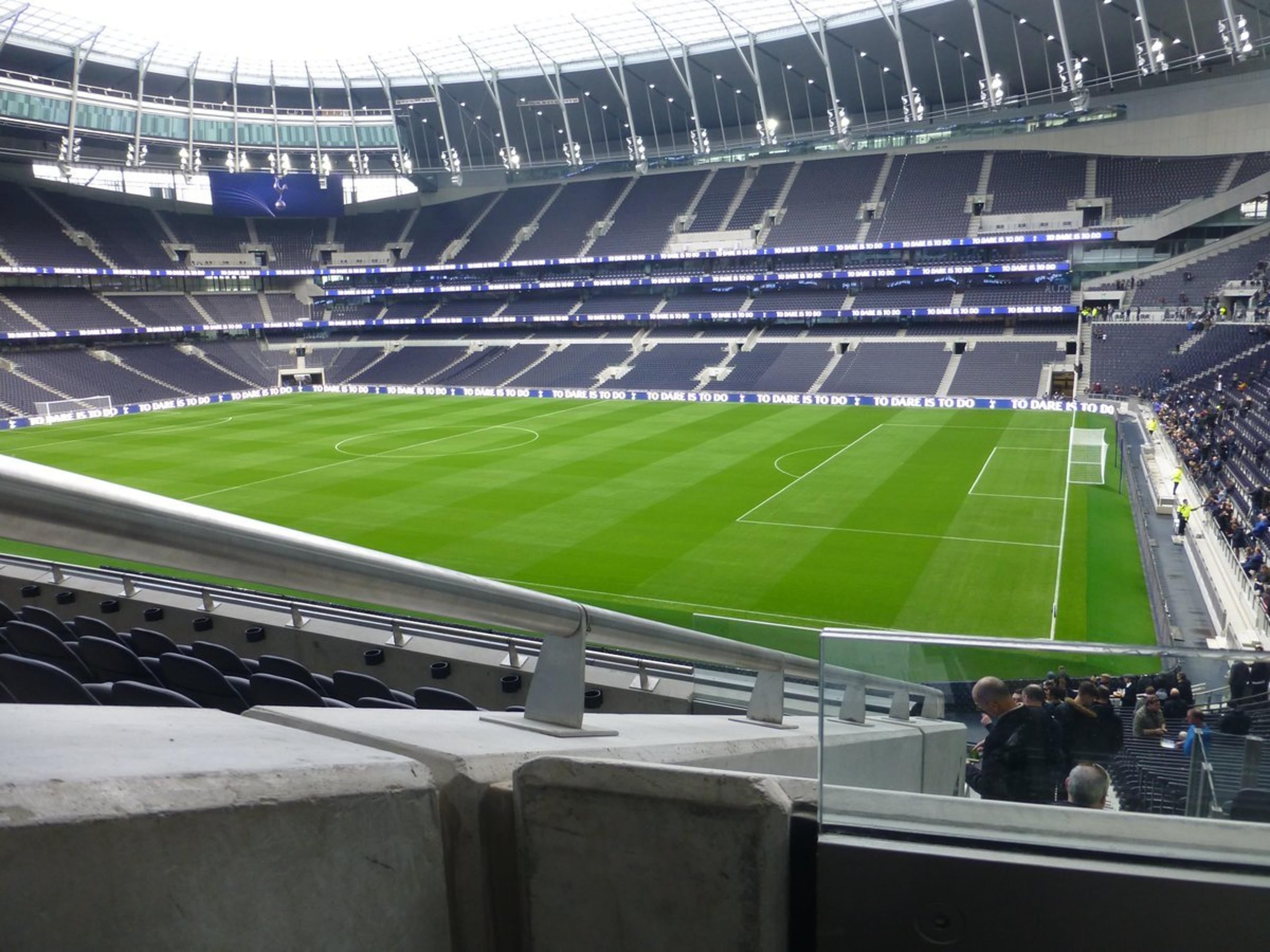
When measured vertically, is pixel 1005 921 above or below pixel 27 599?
above

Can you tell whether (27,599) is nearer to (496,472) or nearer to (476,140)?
(496,472)

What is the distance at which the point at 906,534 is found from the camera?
79.6 ft

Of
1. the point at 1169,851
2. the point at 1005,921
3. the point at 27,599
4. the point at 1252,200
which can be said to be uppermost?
the point at 1252,200

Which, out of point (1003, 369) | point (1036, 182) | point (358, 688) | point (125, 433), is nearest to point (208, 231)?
point (125, 433)

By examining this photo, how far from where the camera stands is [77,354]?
62.5m

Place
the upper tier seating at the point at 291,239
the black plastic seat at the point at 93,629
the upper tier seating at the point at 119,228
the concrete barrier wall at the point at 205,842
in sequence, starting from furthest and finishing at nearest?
the upper tier seating at the point at 291,239, the upper tier seating at the point at 119,228, the black plastic seat at the point at 93,629, the concrete barrier wall at the point at 205,842

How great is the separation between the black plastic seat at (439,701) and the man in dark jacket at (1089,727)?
11.8ft

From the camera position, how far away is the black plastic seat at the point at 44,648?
521 centimetres

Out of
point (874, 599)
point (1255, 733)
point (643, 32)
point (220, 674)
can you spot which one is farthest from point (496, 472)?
point (643, 32)

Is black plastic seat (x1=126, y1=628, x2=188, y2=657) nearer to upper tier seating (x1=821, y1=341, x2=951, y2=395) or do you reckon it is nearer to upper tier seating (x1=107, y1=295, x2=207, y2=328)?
upper tier seating (x1=821, y1=341, x2=951, y2=395)

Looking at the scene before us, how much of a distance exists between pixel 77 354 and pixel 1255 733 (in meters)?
72.5

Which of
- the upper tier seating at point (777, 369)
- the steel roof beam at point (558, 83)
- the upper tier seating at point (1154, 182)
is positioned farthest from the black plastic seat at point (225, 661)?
the upper tier seating at point (1154, 182)

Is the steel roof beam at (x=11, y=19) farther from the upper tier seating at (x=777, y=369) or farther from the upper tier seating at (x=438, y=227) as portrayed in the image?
the upper tier seating at (x=777, y=369)

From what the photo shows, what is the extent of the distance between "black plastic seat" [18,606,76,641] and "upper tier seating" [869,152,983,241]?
6350cm
